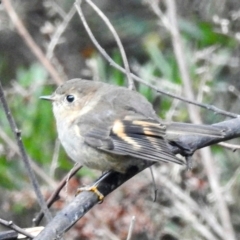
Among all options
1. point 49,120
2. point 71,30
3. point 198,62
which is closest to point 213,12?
Answer: point 198,62

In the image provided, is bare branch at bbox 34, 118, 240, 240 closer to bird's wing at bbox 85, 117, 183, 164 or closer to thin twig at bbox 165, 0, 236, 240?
bird's wing at bbox 85, 117, 183, 164

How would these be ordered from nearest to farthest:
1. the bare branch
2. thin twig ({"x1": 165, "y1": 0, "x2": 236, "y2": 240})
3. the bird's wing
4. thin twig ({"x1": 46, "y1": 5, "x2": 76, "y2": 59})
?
the bare branch, the bird's wing, thin twig ({"x1": 165, "y1": 0, "x2": 236, "y2": 240}), thin twig ({"x1": 46, "y1": 5, "x2": 76, "y2": 59})

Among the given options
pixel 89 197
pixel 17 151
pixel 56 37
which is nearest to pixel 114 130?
pixel 89 197

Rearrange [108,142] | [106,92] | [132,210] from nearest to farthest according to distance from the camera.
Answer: [108,142] < [106,92] < [132,210]

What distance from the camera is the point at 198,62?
564 cm

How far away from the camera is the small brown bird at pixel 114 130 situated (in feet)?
10.5

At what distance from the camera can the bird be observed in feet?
10.4

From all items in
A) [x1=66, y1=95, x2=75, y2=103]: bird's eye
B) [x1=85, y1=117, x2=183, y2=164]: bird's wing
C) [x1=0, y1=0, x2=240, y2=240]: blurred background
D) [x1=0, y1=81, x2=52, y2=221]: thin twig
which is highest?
[x1=0, y1=81, x2=52, y2=221]: thin twig

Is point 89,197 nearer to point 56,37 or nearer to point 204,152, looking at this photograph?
point 204,152

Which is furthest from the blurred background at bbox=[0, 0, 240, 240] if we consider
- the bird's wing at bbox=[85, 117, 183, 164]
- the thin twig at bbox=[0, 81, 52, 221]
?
the thin twig at bbox=[0, 81, 52, 221]

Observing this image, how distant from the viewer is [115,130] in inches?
137

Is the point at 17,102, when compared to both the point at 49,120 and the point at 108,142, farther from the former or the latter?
the point at 108,142

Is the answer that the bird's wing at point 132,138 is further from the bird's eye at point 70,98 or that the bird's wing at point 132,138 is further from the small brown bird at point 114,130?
the bird's eye at point 70,98

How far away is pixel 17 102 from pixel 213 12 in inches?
67.7
